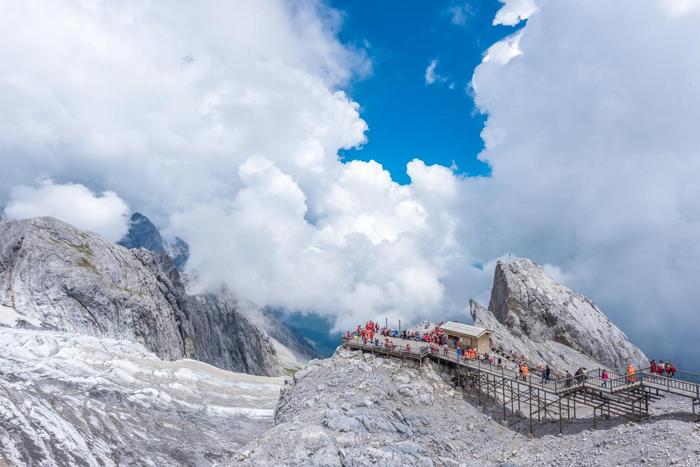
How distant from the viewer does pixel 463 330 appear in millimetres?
61906

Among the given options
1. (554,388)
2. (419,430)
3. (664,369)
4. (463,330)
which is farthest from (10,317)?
(664,369)

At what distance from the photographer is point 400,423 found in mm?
47219

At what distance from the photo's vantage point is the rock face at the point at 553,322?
83938 millimetres

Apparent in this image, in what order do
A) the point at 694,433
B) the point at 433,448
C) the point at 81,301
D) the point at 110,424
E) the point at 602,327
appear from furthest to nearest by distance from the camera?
the point at 81,301, the point at 602,327, the point at 110,424, the point at 433,448, the point at 694,433

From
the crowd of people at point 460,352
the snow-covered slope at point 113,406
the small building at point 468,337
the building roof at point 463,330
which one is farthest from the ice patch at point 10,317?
the small building at point 468,337

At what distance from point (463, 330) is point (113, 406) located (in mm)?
52166

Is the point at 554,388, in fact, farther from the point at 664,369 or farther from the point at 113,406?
the point at 113,406

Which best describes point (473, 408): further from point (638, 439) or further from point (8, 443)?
point (8, 443)

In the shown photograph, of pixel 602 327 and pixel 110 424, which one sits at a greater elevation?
pixel 602 327

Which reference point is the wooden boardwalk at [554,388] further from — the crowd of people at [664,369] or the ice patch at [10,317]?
the ice patch at [10,317]

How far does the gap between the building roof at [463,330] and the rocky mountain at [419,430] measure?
21.5ft

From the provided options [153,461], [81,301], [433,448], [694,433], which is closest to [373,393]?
[433,448]

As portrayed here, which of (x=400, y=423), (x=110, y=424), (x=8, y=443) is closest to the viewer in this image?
(x=400, y=423)

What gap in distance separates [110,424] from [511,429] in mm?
53218
